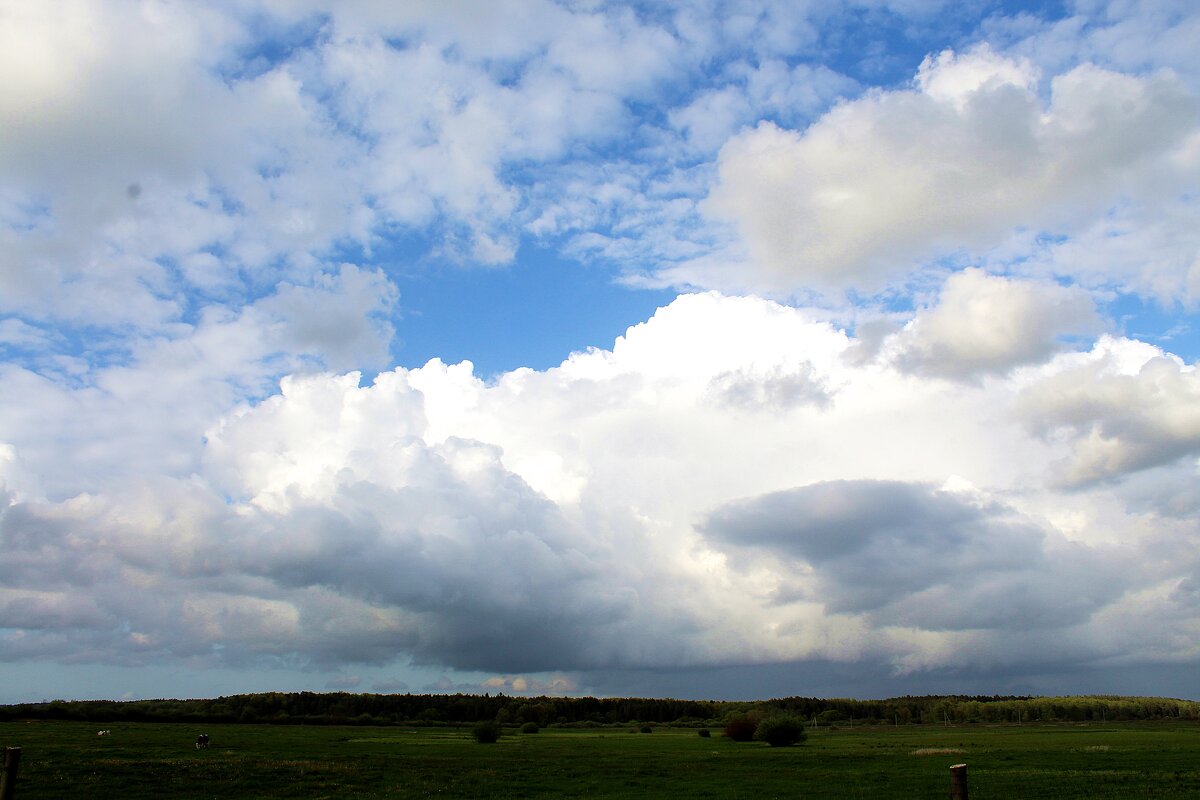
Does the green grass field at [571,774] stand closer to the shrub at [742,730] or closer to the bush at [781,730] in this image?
the bush at [781,730]

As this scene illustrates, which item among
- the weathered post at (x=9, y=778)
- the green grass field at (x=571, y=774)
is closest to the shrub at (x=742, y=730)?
the green grass field at (x=571, y=774)

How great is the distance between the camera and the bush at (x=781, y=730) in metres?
96.2

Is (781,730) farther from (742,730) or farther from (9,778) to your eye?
(9,778)

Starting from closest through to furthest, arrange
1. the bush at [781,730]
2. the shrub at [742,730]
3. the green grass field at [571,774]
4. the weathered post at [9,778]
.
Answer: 1. the weathered post at [9,778]
2. the green grass field at [571,774]
3. the bush at [781,730]
4. the shrub at [742,730]

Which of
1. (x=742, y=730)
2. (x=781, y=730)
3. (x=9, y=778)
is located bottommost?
(x=742, y=730)

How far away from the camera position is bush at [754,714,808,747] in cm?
9619

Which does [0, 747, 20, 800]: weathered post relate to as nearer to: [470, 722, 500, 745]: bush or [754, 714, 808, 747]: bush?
[470, 722, 500, 745]: bush

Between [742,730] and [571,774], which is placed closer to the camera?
[571,774]

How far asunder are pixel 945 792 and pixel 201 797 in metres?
33.6

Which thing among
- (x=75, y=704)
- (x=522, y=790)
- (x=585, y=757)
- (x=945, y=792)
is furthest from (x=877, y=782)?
(x=75, y=704)

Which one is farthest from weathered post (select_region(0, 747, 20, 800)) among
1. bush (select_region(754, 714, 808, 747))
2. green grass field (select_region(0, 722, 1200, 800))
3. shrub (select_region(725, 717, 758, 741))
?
shrub (select_region(725, 717, 758, 741))

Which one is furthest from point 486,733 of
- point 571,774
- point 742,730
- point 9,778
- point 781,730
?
point 9,778

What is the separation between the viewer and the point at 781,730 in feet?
316

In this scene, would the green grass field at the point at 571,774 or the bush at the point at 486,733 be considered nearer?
the green grass field at the point at 571,774
